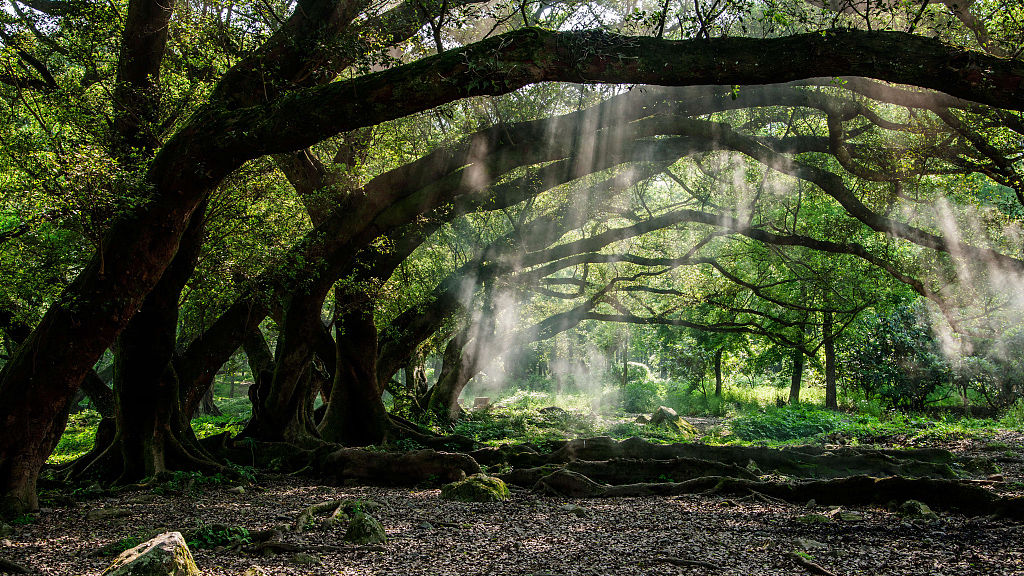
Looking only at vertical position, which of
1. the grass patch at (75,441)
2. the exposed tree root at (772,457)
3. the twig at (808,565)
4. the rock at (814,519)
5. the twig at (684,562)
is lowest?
the grass patch at (75,441)

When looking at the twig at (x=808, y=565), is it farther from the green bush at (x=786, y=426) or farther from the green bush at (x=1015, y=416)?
the green bush at (x=1015, y=416)

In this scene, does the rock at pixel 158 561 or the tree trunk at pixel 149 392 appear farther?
the tree trunk at pixel 149 392

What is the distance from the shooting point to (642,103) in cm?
818

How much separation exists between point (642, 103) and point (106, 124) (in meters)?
6.64

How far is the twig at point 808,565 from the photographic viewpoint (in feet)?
12.4

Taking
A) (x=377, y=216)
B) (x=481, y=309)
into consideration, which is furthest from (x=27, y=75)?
(x=481, y=309)

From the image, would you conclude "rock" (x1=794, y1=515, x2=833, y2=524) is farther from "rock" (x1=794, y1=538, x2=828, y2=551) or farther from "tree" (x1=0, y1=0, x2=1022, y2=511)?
"tree" (x1=0, y1=0, x2=1022, y2=511)

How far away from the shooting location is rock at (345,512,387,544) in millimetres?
4691

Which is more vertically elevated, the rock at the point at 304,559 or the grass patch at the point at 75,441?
the rock at the point at 304,559

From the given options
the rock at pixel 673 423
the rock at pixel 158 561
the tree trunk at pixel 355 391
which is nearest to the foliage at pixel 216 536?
the rock at pixel 158 561

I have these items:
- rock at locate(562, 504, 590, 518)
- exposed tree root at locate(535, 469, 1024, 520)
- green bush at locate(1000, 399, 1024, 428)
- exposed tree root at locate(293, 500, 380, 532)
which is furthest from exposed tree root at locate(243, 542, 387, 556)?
green bush at locate(1000, 399, 1024, 428)

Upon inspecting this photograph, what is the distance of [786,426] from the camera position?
50.0 ft

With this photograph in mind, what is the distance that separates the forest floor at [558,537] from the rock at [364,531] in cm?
9

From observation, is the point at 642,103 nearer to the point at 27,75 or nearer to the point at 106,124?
the point at 106,124
